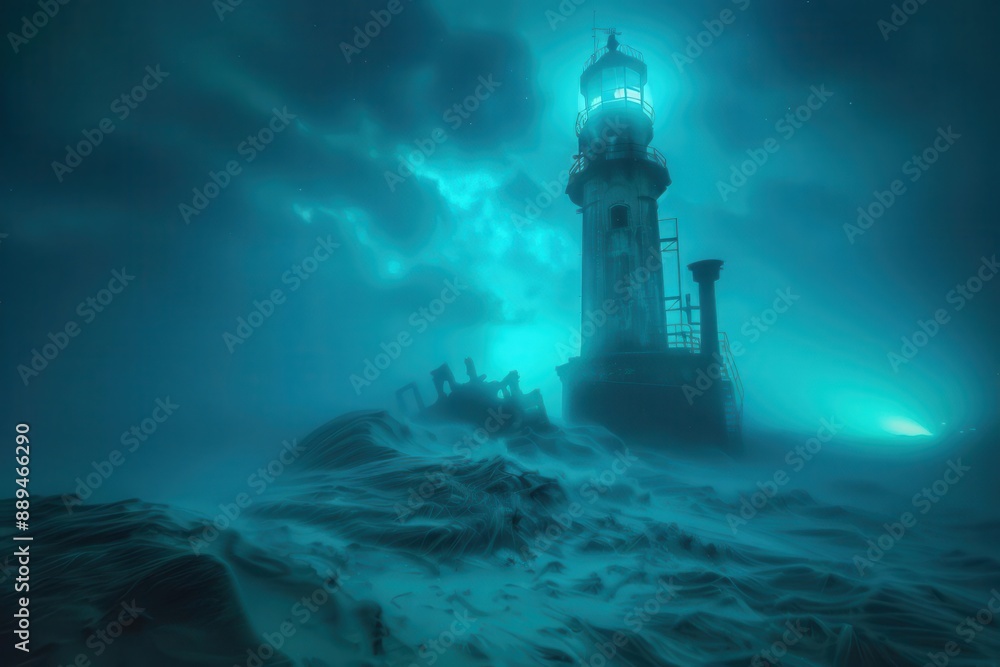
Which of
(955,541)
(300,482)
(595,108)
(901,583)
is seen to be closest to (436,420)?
(300,482)

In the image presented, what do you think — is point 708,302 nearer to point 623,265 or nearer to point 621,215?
point 623,265

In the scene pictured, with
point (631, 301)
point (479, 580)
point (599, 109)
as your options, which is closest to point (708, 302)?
→ point (631, 301)

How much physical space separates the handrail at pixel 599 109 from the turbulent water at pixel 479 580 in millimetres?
15090

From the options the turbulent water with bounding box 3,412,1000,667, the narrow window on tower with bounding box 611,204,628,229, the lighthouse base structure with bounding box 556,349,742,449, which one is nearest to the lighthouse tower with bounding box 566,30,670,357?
the narrow window on tower with bounding box 611,204,628,229

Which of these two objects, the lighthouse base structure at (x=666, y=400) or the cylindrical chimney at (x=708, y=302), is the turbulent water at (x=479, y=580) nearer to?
the lighthouse base structure at (x=666, y=400)

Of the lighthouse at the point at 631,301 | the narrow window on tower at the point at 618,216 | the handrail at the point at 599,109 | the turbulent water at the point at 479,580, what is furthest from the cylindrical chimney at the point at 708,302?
the handrail at the point at 599,109

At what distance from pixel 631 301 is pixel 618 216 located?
353cm

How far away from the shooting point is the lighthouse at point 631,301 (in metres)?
12.4

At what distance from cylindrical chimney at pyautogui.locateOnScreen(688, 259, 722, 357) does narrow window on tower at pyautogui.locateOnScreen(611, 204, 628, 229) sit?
3.37 m

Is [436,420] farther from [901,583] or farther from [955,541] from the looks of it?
[955,541]

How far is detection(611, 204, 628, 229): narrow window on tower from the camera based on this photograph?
14820 mm

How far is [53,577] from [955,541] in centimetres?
1248

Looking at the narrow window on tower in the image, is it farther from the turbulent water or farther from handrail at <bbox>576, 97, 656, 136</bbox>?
the turbulent water

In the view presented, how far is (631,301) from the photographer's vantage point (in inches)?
560
